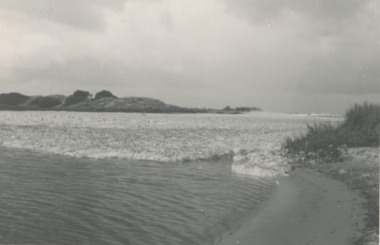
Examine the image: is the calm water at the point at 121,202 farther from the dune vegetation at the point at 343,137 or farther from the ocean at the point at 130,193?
the dune vegetation at the point at 343,137

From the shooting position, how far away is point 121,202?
7.73 meters

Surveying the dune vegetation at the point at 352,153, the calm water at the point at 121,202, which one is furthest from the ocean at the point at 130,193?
the dune vegetation at the point at 352,153

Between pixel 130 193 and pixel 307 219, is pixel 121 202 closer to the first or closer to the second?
pixel 130 193

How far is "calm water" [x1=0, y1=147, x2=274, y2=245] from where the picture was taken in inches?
231

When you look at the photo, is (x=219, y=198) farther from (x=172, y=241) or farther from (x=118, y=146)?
(x=118, y=146)

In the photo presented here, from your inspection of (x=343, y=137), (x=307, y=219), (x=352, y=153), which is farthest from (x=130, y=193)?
(x=343, y=137)

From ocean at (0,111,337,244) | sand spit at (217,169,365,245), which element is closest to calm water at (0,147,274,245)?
ocean at (0,111,337,244)

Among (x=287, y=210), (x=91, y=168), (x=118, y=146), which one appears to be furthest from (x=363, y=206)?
(x=118, y=146)

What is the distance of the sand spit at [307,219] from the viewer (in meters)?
5.58

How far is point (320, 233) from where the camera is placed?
5.72m

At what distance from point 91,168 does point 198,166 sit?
134 inches

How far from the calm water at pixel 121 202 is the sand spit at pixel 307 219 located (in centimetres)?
39

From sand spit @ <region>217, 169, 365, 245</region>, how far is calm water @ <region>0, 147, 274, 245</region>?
39 cm

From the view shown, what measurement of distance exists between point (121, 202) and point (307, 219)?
3.48 metres
